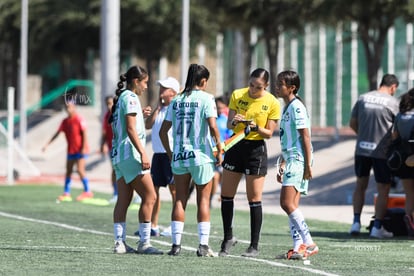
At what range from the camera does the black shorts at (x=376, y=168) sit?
16.9 meters

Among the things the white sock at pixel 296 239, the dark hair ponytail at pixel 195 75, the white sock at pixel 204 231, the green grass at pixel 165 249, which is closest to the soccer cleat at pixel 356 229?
the green grass at pixel 165 249

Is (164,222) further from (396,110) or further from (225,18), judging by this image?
(225,18)

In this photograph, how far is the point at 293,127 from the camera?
13.2m

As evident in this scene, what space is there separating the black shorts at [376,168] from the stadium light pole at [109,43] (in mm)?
16126

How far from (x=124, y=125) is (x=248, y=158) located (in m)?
1.30

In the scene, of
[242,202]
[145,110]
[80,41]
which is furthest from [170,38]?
[145,110]

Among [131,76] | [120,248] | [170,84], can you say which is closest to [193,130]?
[131,76]

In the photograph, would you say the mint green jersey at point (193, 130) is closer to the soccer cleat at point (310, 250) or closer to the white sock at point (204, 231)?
the white sock at point (204, 231)

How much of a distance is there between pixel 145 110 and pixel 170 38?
121 feet

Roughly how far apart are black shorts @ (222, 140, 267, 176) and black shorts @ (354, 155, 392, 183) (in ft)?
12.7

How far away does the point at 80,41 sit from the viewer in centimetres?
5297

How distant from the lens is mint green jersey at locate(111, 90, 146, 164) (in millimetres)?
13406

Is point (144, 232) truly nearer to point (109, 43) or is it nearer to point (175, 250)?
point (175, 250)

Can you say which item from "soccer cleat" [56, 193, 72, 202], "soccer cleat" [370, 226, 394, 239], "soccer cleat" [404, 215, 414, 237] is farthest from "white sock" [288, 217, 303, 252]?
"soccer cleat" [56, 193, 72, 202]
